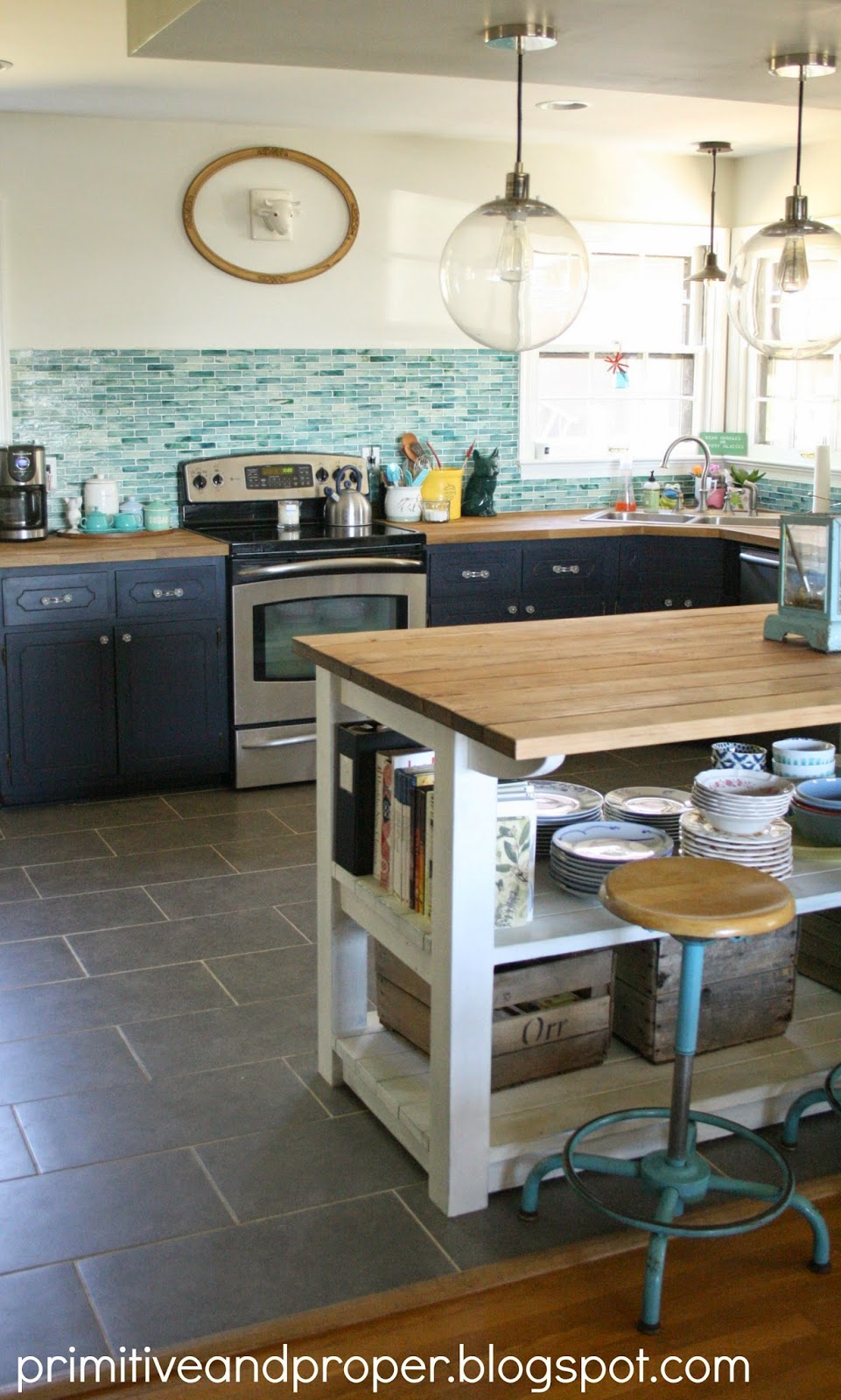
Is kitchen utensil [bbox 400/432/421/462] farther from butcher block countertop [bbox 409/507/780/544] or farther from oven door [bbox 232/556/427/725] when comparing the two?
oven door [bbox 232/556/427/725]

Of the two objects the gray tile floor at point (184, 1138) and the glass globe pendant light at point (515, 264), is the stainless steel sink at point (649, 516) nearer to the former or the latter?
the gray tile floor at point (184, 1138)

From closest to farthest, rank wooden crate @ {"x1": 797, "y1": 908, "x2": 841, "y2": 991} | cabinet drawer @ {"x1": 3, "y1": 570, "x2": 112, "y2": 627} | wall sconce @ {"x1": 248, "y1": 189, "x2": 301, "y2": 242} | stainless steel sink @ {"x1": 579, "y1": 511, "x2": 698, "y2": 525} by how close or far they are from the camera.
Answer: wooden crate @ {"x1": 797, "y1": 908, "x2": 841, "y2": 991}
cabinet drawer @ {"x1": 3, "y1": 570, "x2": 112, "y2": 627}
wall sconce @ {"x1": 248, "y1": 189, "x2": 301, "y2": 242}
stainless steel sink @ {"x1": 579, "y1": 511, "x2": 698, "y2": 525}

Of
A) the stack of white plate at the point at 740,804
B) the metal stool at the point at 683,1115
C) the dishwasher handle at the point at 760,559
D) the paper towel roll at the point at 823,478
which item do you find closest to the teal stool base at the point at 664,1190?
the metal stool at the point at 683,1115

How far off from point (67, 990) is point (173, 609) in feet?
6.33

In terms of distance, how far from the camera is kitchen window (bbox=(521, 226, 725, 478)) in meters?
6.45

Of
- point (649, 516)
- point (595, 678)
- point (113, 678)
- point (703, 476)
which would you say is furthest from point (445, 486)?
point (595, 678)

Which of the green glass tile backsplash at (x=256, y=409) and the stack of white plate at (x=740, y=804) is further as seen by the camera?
the green glass tile backsplash at (x=256, y=409)

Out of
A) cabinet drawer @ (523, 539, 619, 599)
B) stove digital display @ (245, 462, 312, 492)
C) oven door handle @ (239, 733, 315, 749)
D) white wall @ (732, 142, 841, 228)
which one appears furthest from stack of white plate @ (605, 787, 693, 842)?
white wall @ (732, 142, 841, 228)

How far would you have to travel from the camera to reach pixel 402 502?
19.7 ft

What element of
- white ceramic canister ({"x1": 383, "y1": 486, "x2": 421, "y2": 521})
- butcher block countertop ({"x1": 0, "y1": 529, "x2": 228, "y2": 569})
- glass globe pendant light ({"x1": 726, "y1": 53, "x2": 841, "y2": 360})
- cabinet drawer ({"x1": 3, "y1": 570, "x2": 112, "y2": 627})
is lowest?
cabinet drawer ({"x1": 3, "y1": 570, "x2": 112, "y2": 627})

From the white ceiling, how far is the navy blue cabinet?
1646 millimetres

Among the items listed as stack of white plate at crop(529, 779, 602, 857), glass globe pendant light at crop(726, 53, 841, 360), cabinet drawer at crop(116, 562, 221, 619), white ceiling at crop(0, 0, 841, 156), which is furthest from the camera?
cabinet drawer at crop(116, 562, 221, 619)

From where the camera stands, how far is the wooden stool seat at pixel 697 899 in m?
2.29

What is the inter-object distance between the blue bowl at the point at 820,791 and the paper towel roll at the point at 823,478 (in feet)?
2.02
